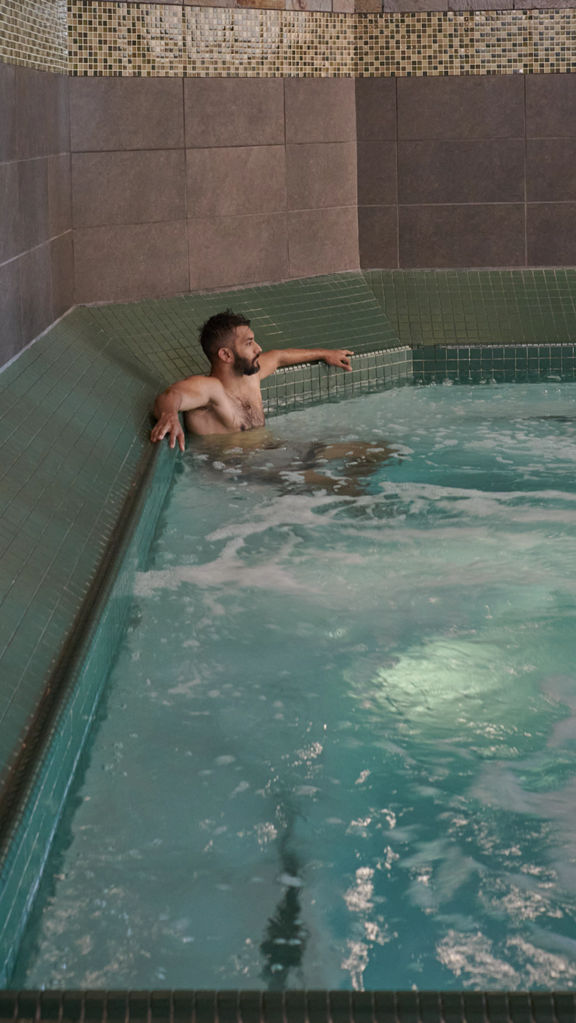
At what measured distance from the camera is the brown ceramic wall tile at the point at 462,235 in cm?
711

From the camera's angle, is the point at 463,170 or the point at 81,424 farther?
the point at 463,170

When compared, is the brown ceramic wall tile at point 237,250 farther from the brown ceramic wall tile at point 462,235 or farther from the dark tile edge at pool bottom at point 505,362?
the dark tile edge at pool bottom at point 505,362

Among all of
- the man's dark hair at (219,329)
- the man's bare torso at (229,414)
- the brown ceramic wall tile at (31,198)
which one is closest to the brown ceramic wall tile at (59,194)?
the brown ceramic wall tile at (31,198)

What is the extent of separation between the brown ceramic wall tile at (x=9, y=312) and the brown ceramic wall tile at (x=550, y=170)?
3663 millimetres

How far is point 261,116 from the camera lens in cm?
648

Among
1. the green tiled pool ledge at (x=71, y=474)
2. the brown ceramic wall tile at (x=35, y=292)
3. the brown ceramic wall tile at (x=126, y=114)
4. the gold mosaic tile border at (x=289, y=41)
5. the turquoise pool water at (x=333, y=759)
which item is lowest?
the turquoise pool water at (x=333, y=759)

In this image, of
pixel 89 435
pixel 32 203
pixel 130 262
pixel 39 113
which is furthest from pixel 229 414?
pixel 39 113

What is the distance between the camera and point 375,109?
7043 millimetres

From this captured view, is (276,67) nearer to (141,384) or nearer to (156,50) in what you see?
(156,50)

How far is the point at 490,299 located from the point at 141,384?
8.67 feet

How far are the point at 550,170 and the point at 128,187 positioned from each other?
8.40 ft

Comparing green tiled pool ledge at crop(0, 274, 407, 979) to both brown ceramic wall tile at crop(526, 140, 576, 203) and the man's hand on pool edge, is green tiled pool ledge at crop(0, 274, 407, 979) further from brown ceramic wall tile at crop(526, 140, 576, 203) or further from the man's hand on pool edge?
brown ceramic wall tile at crop(526, 140, 576, 203)

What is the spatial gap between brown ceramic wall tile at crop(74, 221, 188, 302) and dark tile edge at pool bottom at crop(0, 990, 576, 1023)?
4680 millimetres

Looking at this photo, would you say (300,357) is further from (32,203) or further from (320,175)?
(320,175)
